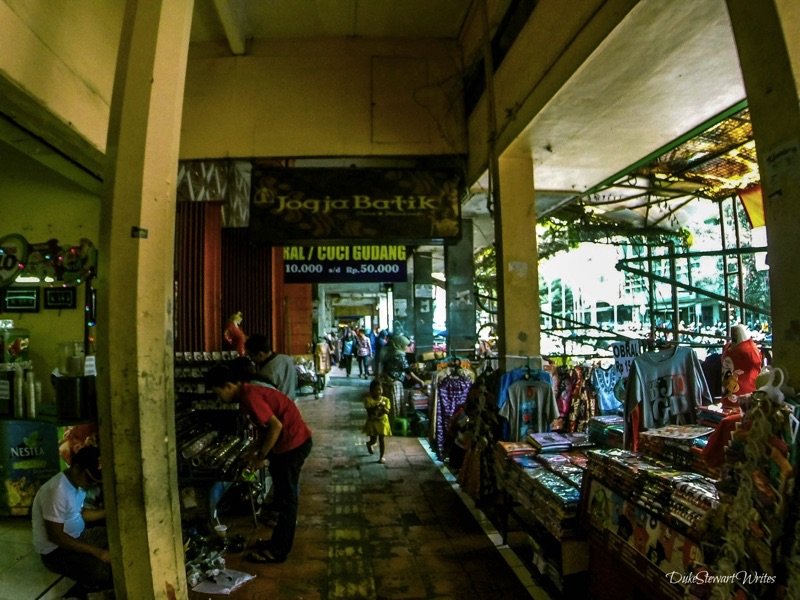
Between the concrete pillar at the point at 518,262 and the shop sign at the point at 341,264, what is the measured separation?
2614 millimetres

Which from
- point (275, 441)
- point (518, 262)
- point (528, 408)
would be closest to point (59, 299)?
point (275, 441)

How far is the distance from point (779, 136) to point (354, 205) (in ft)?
12.9

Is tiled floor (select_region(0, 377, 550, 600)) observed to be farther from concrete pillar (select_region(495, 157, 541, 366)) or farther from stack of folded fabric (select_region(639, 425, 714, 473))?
concrete pillar (select_region(495, 157, 541, 366))

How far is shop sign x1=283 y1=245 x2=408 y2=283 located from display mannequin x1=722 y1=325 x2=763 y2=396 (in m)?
4.56

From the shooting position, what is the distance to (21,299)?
5082mm

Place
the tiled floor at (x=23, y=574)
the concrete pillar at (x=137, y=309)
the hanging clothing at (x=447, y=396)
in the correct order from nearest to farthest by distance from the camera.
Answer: the concrete pillar at (x=137, y=309), the tiled floor at (x=23, y=574), the hanging clothing at (x=447, y=396)

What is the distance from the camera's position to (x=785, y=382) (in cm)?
183

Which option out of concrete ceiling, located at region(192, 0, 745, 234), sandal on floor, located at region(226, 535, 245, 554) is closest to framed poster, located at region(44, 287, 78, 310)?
sandal on floor, located at region(226, 535, 245, 554)

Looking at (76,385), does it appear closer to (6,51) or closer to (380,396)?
(6,51)

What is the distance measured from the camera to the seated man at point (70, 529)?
125 inches

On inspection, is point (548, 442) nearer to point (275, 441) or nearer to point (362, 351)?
point (275, 441)

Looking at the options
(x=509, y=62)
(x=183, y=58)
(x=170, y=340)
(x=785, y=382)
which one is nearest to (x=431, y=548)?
(x=170, y=340)

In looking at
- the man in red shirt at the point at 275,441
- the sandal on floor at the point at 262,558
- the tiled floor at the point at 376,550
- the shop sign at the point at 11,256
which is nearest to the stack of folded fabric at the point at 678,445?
the tiled floor at the point at 376,550

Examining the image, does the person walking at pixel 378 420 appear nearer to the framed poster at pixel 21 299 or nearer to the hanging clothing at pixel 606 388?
the hanging clothing at pixel 606 388
